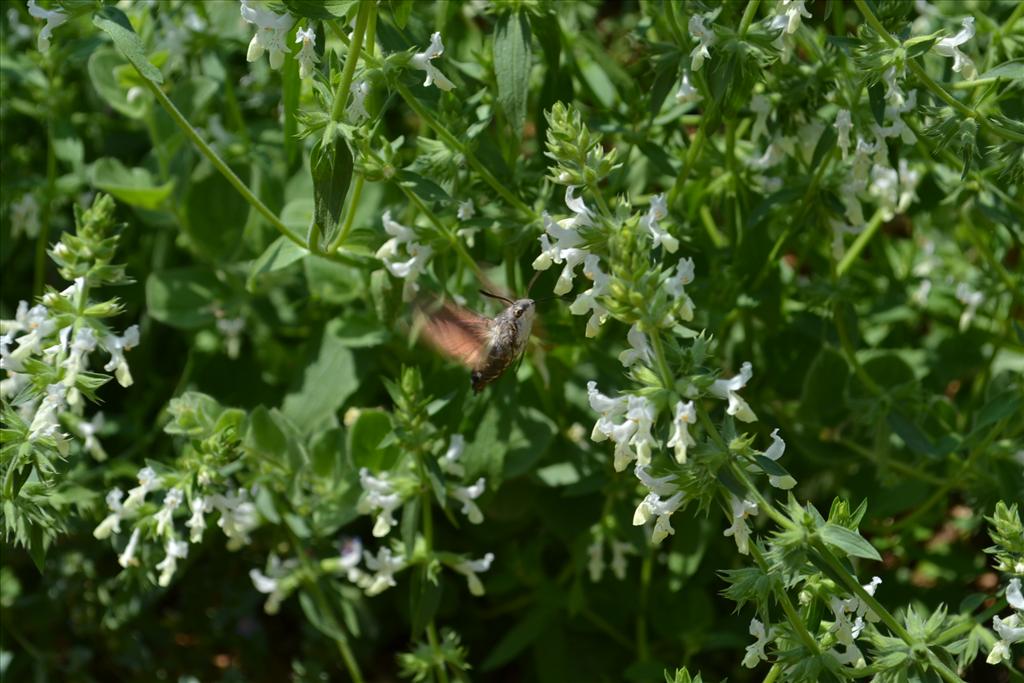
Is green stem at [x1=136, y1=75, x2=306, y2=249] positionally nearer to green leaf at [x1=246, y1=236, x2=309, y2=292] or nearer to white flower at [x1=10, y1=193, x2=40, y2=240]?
green leaf at [x1=246, y1=236, x2=309, y2=292]

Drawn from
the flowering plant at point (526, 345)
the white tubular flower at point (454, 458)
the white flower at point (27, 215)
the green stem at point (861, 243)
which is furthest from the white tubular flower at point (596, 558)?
the white flower at point (27, 215)

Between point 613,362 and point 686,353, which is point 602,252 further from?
point 613,362

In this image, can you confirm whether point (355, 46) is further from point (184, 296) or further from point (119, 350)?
point (184, 296)

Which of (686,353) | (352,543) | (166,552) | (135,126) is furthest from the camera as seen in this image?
(135,126)

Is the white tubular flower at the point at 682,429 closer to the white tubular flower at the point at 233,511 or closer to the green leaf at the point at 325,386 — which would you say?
the white tubular flower at the point at 233,511

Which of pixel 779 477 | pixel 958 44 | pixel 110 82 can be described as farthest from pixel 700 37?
pixel 110 82

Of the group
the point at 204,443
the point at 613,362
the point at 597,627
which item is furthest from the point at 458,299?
the point at 597,627
